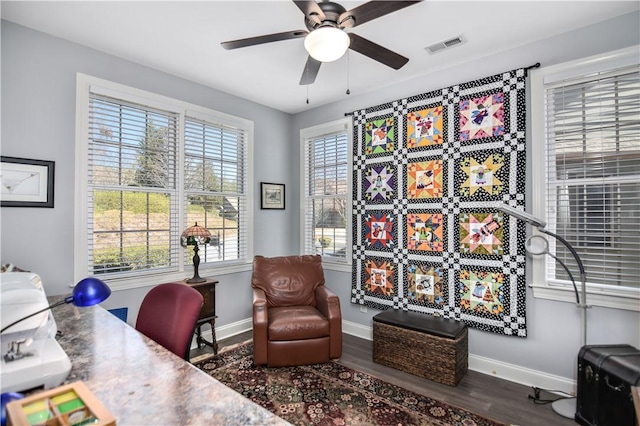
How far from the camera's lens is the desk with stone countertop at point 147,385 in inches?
35.2

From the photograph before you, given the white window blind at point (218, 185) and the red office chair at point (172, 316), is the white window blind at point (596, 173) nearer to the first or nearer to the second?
the red office chair at point (172, 316)

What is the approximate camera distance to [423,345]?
2.75 m

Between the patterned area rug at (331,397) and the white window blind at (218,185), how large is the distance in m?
1.32

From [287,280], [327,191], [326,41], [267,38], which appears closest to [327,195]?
[327,191]

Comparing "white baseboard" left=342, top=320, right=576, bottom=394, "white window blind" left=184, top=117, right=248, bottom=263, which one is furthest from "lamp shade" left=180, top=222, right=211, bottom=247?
"white baseboard" left=342, top=320, right=576, bottom=394

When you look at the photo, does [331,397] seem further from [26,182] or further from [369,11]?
[26,182]

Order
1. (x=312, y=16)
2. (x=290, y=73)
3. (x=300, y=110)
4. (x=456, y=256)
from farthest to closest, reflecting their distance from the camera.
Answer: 1. (x=300, y=110)
2. (x=290, y=73)
3. (x=456, y=256)
4. (x=312, y=16)

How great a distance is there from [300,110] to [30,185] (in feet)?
9.88

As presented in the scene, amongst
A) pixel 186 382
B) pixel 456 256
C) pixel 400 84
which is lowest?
pixel 186 382

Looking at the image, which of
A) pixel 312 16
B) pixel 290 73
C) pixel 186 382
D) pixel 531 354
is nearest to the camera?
pixel 186 382

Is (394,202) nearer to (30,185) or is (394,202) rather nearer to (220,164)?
(220,164)

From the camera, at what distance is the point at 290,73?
10.7 feet

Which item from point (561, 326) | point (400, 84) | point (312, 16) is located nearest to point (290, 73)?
point (400, 84)

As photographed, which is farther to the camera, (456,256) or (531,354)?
(456,256)
